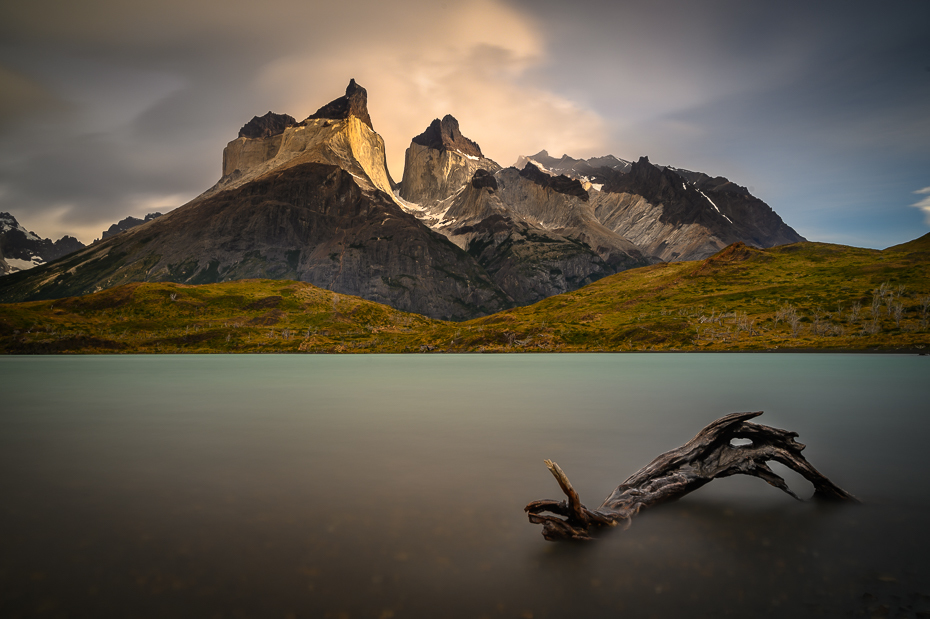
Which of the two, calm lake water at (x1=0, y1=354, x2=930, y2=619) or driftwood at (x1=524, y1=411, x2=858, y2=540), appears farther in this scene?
driftwood at (x1=524, y1=411, x2=858, y2=540)

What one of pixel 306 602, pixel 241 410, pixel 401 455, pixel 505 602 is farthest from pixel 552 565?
pixel 241 410

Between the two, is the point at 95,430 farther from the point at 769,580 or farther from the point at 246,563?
the point at 769,580

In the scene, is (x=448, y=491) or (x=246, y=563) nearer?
(x=246, y=563)

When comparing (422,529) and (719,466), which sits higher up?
(719,466)

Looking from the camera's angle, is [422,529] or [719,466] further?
[719,466]

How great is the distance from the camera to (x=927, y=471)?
1880 centimetres

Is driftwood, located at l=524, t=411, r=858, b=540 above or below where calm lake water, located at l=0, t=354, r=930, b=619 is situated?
above

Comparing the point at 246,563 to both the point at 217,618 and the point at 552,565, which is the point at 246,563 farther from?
the point at 552,565

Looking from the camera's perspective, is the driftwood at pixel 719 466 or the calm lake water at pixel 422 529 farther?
the driftwood at pixel 719 466

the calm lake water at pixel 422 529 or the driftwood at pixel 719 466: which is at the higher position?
the driftwood at pixel 719 466

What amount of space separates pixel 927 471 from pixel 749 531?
455 inches

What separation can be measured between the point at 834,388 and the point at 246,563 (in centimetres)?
6301

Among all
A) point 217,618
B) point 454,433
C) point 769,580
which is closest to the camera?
point 217,618

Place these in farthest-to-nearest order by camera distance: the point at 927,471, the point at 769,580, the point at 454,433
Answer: the point at 454,433 < the point at 927,471 < the point at 769,580
